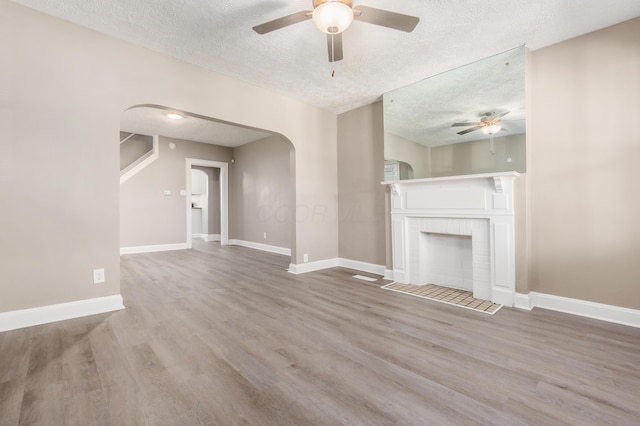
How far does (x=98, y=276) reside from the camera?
2.67 m

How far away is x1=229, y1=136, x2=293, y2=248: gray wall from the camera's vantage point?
20.0ft

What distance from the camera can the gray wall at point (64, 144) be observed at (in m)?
2.32

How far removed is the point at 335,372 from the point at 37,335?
237 centimetres

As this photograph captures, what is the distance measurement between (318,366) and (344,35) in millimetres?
2833

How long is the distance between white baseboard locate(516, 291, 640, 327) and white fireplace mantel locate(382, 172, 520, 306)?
0.19 meters

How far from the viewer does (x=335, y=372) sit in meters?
1.72

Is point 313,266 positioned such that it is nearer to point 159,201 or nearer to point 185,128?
point 185,128

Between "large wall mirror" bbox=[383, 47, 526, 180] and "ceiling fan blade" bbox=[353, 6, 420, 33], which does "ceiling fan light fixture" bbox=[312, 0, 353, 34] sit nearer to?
"ceiling fan blade" bbox=[353, 6, 420, 33]

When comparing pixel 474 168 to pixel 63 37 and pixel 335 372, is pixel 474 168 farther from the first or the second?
pixel 63 37

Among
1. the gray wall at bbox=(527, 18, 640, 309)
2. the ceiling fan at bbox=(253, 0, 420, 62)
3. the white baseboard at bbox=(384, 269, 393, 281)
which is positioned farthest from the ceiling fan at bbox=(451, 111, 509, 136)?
the white baseboard at bbox=(384, 269, 393, 281)

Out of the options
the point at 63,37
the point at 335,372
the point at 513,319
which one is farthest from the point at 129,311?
the point at 513,319

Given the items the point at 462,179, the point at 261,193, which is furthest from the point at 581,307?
the point at 261,193

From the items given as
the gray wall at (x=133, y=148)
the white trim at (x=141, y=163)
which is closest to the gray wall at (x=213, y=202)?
the gray wall at (x=133, y=148)

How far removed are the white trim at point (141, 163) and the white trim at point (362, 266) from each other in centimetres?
497
